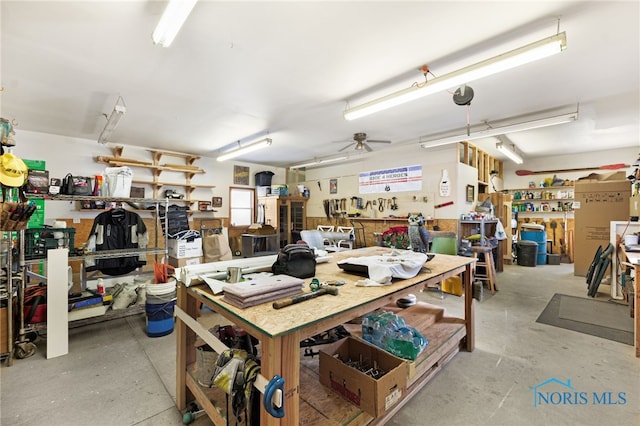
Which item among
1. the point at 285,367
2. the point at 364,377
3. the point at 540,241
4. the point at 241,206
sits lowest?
the point at 364,377

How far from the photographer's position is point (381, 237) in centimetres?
600

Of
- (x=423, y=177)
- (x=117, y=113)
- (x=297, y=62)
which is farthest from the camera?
(x=423, y=177)

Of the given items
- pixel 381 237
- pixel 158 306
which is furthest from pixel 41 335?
pixel 381 237

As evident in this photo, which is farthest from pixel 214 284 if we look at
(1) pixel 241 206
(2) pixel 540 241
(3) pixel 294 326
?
(2) pixel 540 241

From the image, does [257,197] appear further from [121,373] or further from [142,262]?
[121,373]

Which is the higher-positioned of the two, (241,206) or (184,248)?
(241,206)

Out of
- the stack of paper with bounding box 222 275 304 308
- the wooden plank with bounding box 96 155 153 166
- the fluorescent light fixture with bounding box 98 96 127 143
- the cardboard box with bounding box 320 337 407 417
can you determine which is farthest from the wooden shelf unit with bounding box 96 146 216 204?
the cardboard box with bounding box 320 337 407 417

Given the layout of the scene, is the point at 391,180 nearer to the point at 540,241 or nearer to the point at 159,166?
the point at 540,241

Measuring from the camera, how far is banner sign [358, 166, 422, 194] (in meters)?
6.14

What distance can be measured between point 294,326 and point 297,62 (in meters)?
2.62

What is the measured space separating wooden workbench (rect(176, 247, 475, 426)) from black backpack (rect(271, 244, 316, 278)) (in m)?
0.15

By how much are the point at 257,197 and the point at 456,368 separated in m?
6.81

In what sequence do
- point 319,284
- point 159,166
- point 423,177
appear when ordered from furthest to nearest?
point 159,166 → point 423,177 → point 319,284

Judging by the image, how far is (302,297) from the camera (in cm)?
138
